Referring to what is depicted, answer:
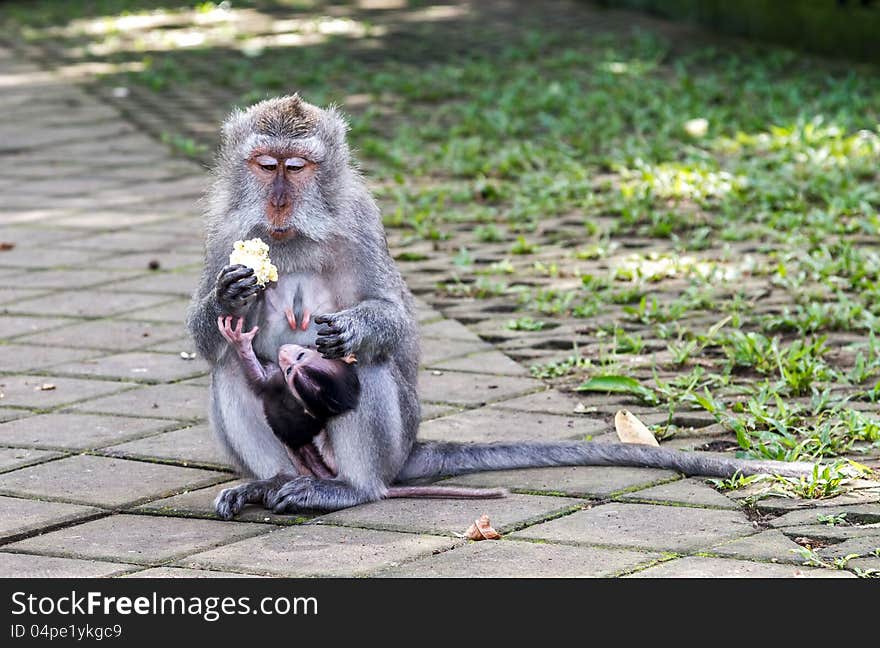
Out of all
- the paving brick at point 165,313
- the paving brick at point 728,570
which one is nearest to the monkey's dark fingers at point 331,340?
the paving brick at point 728,570

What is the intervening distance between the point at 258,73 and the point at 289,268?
925cm

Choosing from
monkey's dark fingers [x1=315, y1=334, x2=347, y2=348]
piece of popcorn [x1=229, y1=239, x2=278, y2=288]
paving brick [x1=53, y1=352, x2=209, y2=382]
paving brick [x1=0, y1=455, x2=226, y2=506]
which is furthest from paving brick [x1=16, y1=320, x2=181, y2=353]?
monkey's dark fingers [x1=315, y1=334, x2=347, y2=348]

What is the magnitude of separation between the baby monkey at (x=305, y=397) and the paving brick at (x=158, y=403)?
3.16ft

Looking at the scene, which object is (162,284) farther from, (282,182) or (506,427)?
(282,182)

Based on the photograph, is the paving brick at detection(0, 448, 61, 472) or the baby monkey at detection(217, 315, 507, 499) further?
the paving brick at detection(0, 448, 61, 472)

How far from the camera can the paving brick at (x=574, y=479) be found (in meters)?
4.64

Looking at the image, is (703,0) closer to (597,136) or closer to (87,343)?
(597,136)

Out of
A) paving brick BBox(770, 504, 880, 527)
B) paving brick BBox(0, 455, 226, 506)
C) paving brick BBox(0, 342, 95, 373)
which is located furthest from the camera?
paving brick BBox(0, 342, 95, 373)

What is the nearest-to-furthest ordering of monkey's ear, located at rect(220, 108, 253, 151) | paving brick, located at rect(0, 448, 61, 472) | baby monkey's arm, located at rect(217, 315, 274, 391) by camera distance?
1. baby monkey's arm, located at rect(217, 315, 274, 391)
2. monkey's ear, located at rect(220, 108, 253, 151)
3. paving brick, located at rect(0, 448, 61, 472)

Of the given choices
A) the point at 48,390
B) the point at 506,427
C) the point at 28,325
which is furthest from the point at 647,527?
the point at 28,325

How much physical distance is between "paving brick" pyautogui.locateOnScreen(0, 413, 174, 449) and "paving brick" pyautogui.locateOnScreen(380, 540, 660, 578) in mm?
1654

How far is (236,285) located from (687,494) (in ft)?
4.92

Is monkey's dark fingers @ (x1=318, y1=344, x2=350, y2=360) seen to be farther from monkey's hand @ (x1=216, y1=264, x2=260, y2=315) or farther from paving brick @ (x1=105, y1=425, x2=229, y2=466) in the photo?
paving brick @ (x1=105, y1=425, x2=229, y2=466)

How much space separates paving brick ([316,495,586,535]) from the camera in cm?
433
